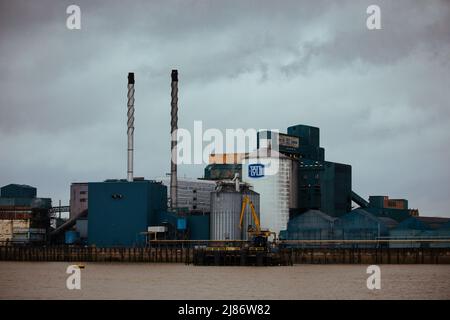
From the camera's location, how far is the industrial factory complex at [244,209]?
118m

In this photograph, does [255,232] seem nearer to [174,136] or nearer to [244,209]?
[244,209]

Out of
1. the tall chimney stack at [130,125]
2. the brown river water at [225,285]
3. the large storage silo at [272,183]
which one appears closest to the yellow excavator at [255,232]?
the large storage silo at [272,183]

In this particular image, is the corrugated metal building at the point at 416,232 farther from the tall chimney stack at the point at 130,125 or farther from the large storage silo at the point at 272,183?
the tall chimney stack at the point at 130,125

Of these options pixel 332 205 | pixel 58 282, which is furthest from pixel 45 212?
pixel 58 282

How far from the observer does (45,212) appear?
139m

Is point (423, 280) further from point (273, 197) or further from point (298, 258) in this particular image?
point (273, 197)

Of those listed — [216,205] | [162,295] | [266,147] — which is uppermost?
[266,147]

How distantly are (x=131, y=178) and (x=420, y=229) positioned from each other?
38.6 metres

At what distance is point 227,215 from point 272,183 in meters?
10.8

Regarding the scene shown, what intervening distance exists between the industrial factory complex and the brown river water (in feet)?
89.3

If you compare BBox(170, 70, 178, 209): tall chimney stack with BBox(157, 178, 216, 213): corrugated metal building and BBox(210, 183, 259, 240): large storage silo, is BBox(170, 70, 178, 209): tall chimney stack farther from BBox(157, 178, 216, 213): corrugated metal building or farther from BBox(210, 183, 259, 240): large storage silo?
BBox(210, 183, 259, 240): large storage silo

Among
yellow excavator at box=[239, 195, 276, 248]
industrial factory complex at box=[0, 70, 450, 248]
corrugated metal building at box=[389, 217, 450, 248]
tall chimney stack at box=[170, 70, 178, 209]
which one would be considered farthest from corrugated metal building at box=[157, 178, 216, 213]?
corrugated metal building at box=[389, 217, 450, 248]

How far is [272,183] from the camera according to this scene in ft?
415

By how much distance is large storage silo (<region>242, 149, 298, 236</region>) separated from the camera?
126 meters
